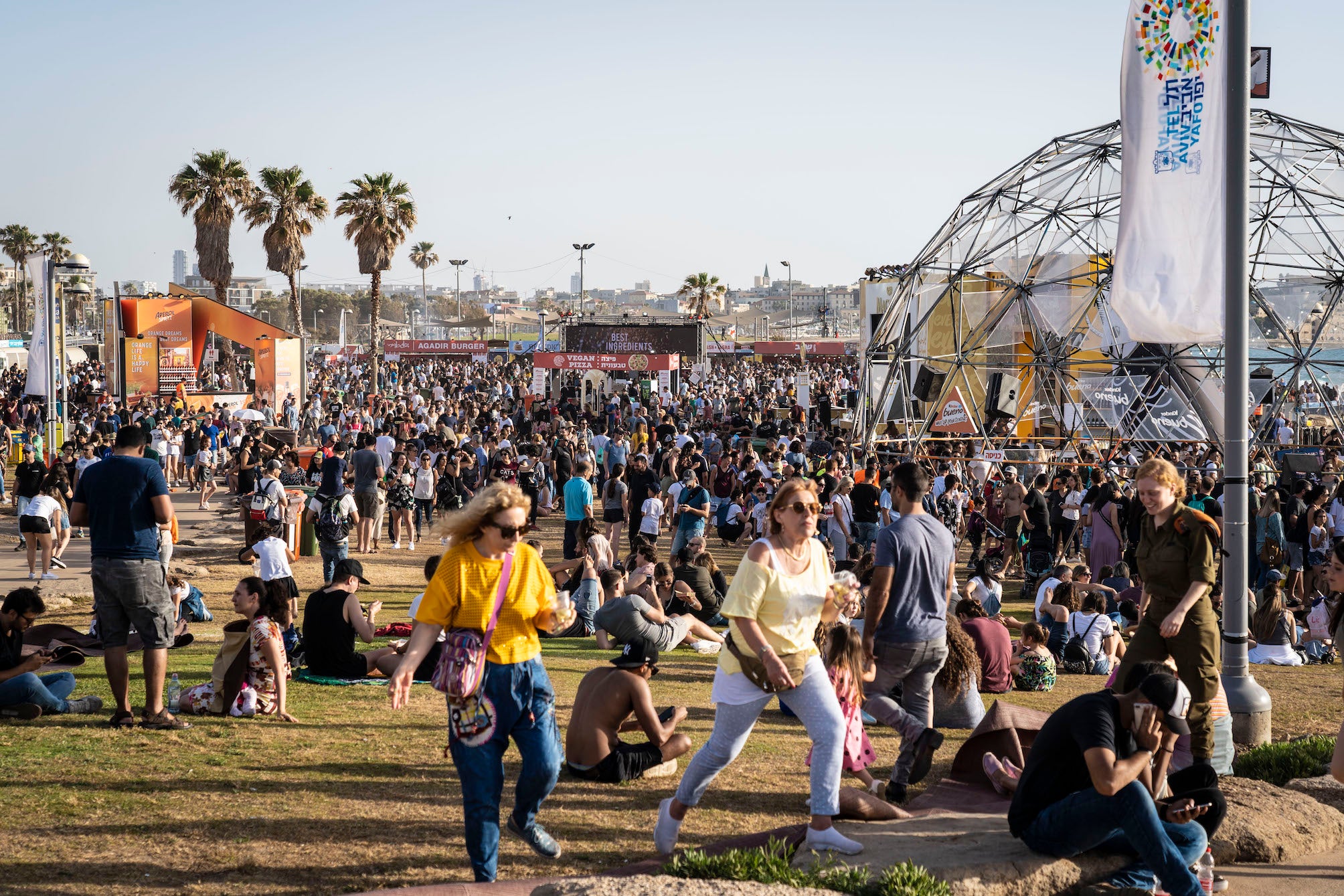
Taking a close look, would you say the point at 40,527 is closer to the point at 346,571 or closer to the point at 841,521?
the point at 346,571

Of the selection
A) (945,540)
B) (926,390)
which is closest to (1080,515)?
(926,390)

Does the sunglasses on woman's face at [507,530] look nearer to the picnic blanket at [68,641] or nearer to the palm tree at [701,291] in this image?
the picnic blanket at [68,641]

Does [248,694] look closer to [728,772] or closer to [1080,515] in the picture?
[728,772]

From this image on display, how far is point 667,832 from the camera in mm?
4926

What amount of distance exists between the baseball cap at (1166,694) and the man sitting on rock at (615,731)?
8.19ft

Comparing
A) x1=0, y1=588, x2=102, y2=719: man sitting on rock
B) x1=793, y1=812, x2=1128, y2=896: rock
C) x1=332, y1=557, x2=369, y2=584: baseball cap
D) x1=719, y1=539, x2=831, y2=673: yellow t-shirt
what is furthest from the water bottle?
x1=0, y1=588, x2=102, y2=719: man sitting on rock

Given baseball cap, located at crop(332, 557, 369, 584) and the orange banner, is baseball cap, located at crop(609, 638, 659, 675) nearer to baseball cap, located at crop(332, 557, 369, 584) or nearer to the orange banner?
baseball cap, located at crop(332, 557, 369, 584)

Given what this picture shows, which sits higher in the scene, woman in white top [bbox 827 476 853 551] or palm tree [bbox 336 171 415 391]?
palm tree [bbox 336 171 415 391]

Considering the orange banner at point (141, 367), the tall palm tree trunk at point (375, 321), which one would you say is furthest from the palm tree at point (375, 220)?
the orange banner at point (141, 367)

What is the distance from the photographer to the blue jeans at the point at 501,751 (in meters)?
4.42

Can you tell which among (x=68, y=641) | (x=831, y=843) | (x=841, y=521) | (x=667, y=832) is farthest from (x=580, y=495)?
(x=831, y=843)

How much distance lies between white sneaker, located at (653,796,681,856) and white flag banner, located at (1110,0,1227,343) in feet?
16.7

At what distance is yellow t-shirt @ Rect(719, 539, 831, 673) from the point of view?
4.76 metres

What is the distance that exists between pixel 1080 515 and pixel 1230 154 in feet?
31.1
